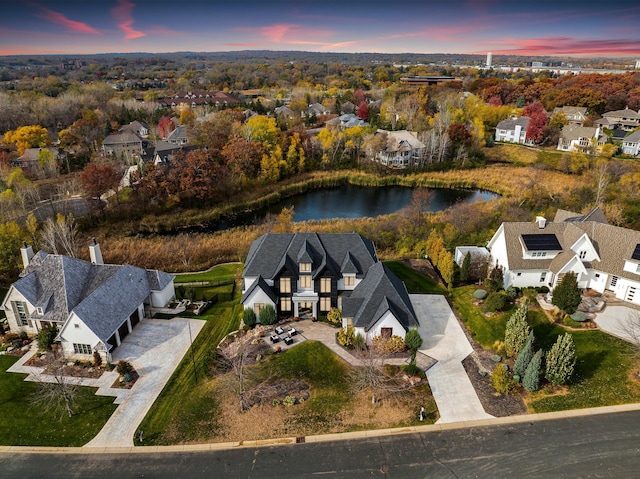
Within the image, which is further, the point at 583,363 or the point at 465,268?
the point at 465,268

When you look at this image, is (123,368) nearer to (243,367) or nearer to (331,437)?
(243,367)

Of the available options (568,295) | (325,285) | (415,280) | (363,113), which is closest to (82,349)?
(325,285)

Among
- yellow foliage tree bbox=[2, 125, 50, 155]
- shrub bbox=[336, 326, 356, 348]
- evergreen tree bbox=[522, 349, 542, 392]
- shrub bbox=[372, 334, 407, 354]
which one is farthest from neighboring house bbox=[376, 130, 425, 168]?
yellow foliage tree bbox=[2, 125, 50, 155]

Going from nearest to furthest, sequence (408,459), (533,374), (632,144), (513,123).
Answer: (408,459)
(533,374)
(632,144)
(513,123)

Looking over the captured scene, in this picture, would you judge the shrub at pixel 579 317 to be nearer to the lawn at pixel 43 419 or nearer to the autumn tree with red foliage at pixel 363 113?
the lawn at pixel 43 419

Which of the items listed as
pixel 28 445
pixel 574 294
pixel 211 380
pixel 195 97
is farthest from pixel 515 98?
pixel 28 445

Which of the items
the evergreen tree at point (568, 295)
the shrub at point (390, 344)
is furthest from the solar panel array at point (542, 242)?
the shrub at point (390, 344)

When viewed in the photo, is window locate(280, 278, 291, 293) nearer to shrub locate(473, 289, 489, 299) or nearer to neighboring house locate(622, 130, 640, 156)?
shrub locate(473, 289, 489, 299)
